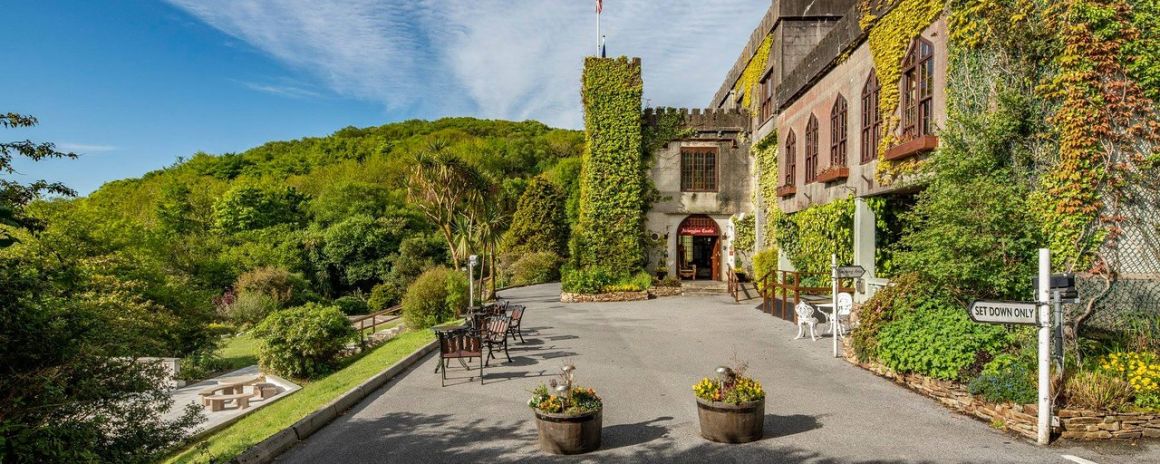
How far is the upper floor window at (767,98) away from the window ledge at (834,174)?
6.45 metres

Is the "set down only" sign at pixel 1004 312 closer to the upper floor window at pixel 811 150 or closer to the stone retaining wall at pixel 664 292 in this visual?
the upper floor window at pixel 811 150

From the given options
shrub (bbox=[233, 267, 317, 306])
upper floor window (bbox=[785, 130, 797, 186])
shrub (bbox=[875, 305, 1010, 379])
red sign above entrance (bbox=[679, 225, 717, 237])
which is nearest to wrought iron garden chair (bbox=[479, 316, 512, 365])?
shrub (bbox=[875, 305, 1010, 379])

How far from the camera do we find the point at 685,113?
80.6ft

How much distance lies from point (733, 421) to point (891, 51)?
9612 mm

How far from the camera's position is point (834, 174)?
14.8m

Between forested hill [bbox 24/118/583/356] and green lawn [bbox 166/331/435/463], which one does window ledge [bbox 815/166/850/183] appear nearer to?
green lawn [bbox 166/331/435/463]

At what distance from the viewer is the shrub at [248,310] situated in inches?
1077

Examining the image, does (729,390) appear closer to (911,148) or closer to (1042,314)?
(1042,314)

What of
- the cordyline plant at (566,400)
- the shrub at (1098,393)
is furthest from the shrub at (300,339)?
the shrub at (1098,393)

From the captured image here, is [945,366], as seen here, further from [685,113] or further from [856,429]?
[685,113]

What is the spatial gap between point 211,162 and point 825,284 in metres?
75.5

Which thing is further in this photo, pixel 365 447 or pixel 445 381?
pixel 445 381

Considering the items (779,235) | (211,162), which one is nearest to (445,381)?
(779,235)

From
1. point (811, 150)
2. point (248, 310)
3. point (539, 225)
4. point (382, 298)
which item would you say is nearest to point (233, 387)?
point (811, 150)
